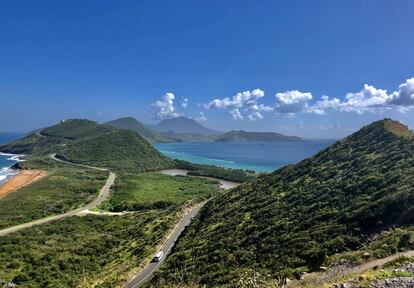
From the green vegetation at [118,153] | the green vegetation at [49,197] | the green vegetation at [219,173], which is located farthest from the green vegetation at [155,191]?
the green vegetation at [118,153]

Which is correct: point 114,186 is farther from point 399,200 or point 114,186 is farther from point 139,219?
point 399,200

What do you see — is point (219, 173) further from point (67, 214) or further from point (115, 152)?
point (67, 214)

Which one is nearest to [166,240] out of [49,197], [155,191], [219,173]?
[49,197]

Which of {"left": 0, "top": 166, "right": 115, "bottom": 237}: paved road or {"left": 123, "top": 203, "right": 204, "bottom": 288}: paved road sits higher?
{"left": 123, "top": 203, "right": 204, "bottom": 288}: paved road

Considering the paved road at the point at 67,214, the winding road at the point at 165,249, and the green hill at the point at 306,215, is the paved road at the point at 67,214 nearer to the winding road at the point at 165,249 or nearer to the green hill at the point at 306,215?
the winding road at the point at 165,249

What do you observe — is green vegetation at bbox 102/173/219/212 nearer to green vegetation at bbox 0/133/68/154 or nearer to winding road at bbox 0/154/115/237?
winding road at bbox 0/154/115/237

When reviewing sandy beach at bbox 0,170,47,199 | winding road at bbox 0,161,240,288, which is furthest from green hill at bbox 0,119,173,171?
winding road at bbox 0,161,240,288
